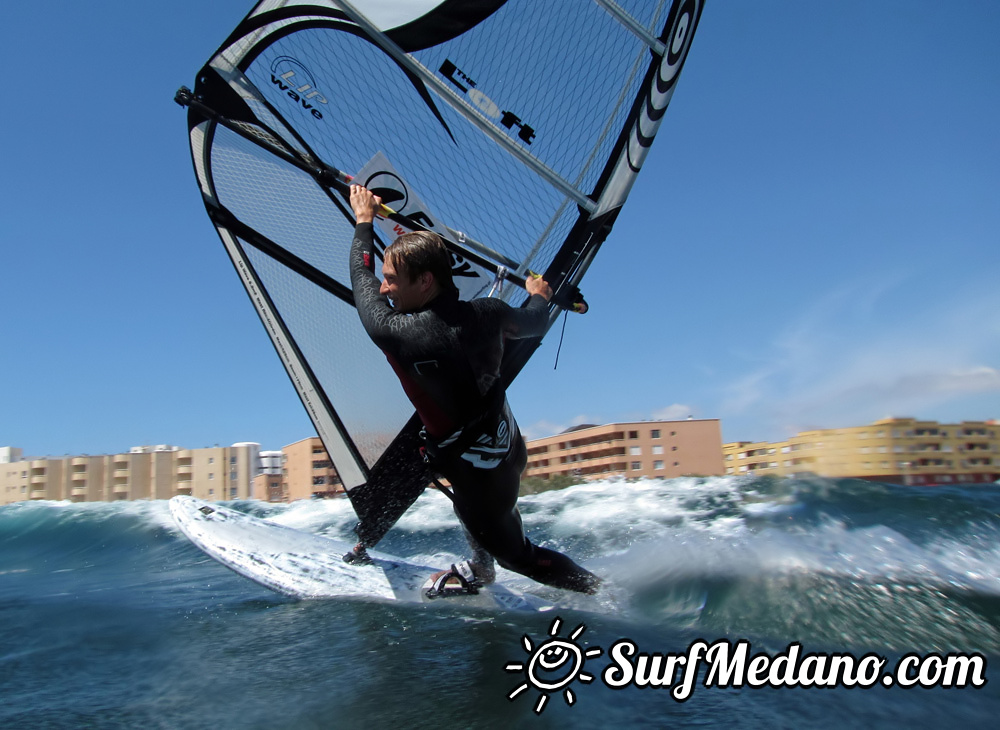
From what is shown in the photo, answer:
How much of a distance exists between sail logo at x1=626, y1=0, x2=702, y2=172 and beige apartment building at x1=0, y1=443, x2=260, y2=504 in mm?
67909

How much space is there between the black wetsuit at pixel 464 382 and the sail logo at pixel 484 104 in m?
1.37

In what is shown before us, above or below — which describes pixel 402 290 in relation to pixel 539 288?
below

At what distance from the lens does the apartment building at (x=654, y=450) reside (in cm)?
5816

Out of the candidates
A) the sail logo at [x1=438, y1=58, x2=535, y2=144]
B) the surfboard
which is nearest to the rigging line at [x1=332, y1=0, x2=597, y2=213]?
the sail logo at [x1=438, y1=58, x2=535, y2=144]

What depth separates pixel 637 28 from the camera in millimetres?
3533

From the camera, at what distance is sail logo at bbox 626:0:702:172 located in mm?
3439

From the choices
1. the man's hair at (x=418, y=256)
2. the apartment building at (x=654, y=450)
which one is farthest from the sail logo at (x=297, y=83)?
the apartment building at (x=654, y=450)

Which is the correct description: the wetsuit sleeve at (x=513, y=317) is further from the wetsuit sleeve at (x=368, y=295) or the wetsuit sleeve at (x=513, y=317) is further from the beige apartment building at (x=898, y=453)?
the beige apartment building at (x=898, y=453)

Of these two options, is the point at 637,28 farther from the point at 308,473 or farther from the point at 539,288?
the point at 308,473

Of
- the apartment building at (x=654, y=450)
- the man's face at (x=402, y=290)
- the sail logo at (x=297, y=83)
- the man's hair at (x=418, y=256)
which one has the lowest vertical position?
the man's face at (x=402, y=290)

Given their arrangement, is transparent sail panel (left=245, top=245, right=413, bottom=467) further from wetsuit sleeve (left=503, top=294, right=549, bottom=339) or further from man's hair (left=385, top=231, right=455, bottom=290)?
man's hair (left=385, top=231, right=455, bottom=290)

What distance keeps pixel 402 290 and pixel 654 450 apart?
5894 centimetres

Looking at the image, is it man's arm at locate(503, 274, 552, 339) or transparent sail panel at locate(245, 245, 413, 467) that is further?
transparent sail panel at locate(245, 245, 413, 467)

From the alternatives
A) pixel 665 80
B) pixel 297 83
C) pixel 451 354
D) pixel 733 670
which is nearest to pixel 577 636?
pixel 733 670
